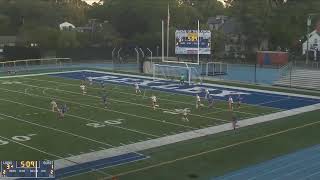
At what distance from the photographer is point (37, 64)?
62.6m

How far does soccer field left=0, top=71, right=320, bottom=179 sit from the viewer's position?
20.3m

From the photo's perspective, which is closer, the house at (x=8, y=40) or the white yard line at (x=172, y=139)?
the white yard line at (x=172, y=139)

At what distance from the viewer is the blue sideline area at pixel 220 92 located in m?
33.1

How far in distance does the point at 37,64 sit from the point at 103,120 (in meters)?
37.8

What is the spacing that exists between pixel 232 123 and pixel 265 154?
5.56m

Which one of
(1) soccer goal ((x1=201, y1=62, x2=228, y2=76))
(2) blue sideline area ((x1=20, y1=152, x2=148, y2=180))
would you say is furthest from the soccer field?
(1) soccer goal ((x1=201, y1=62, x2=228, y2=76))

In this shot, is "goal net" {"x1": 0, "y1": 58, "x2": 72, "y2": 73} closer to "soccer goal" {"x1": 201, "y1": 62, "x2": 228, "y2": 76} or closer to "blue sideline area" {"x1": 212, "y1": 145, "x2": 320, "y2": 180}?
"soccer goal" {"x1": 201, "y1": 62, "x2": 228, "y2": 76}

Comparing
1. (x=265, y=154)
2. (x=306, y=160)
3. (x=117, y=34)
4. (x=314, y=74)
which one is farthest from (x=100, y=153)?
(x=117, y=34)

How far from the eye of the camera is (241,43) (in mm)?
71188

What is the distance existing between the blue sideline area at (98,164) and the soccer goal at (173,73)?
78.8 ft

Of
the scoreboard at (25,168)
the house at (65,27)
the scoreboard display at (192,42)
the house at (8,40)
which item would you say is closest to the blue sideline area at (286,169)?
the scoreboard at (25,168)

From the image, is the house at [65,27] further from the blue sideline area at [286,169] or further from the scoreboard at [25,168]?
the scoreboard at [25,168]

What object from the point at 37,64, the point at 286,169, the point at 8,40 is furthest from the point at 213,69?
the point at 286,169

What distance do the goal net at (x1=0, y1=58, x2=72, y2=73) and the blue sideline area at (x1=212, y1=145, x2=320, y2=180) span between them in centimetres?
4174
